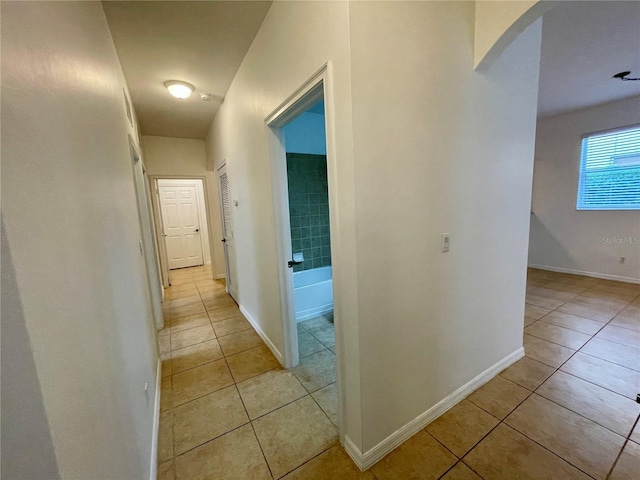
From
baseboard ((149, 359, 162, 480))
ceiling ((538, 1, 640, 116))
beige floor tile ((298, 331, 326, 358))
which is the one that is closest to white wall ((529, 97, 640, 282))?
ceiling ((538, 1, 640, 116))

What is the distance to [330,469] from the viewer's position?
4.41 feet

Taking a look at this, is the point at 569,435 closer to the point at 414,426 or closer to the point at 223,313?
the point at 414,426

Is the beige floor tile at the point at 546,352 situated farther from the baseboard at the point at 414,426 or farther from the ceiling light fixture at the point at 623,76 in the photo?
the ceiling light fixture at the point at 623,76

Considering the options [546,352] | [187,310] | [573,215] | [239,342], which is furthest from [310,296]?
[573,215]

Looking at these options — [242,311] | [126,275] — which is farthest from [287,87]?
[242,311]

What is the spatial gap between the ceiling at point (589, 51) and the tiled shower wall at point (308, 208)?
2.59 m

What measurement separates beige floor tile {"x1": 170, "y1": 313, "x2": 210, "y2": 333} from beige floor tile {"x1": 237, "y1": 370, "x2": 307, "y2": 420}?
1.38 metres

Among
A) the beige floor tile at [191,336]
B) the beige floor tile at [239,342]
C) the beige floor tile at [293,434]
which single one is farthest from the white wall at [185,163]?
the beige floor tile at [293,434]

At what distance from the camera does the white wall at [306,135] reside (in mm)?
3385

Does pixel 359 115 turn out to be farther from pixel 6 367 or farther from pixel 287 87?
pixel 6 367

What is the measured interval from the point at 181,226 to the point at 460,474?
646 cm

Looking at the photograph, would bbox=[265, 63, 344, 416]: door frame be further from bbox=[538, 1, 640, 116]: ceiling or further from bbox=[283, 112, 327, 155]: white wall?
bbox=[283, 112, 327, 155]: white wall

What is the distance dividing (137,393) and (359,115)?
1.66 m

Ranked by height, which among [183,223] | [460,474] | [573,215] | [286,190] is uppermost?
[286,190]
